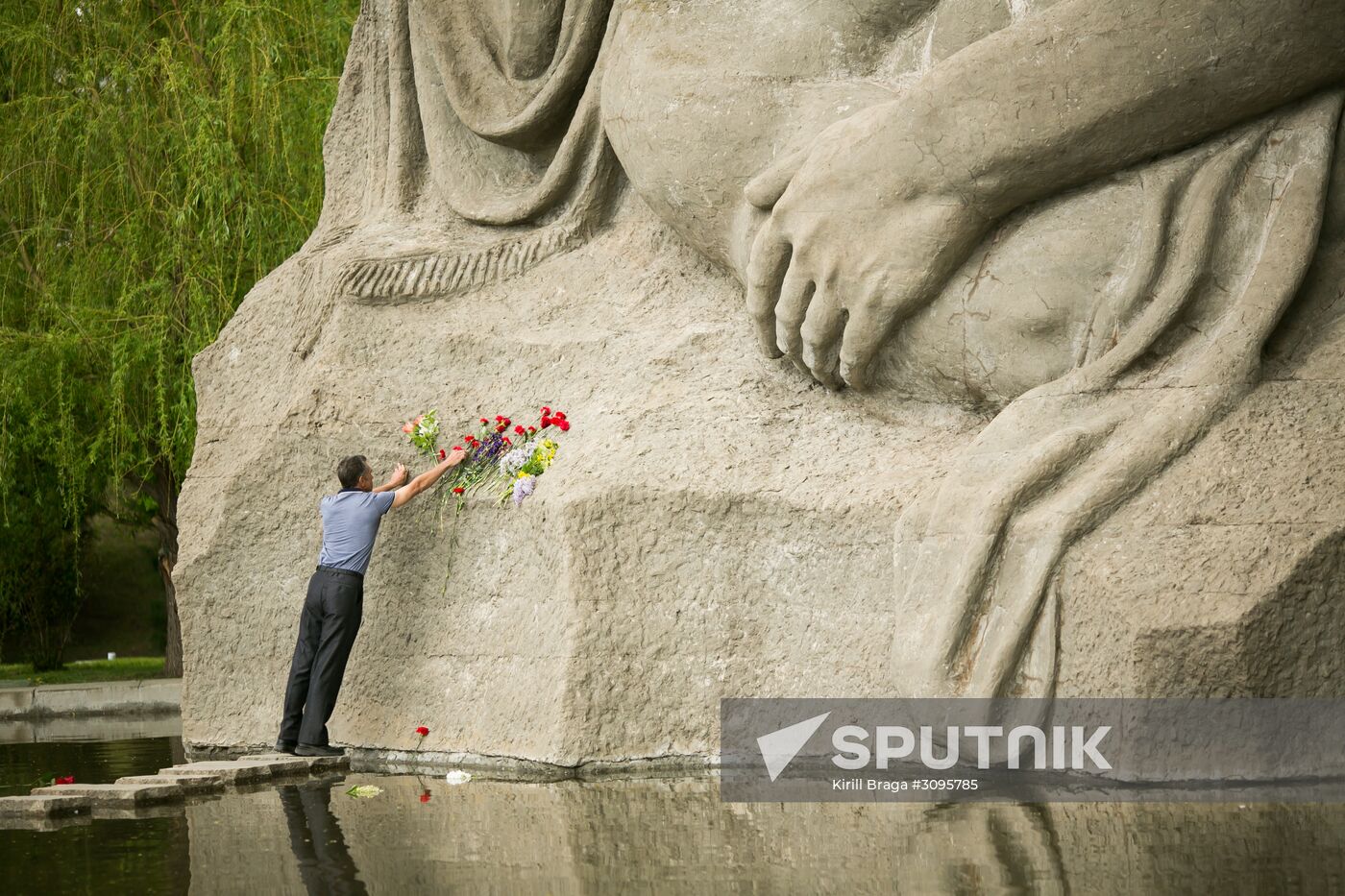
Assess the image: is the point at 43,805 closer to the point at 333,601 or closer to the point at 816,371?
the point at 333,601

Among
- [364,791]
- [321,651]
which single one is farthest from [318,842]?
[321,651]

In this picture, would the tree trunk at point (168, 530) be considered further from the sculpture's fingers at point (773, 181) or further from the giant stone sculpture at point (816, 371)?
the sculpture's fingers at point (773, 181)

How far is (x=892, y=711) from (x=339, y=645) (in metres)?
1.66

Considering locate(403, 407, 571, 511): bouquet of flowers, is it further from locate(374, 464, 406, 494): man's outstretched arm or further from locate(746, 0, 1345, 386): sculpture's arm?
locate(746, 0, 1345, 386): sculpture's arm

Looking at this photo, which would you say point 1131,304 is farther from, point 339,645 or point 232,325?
point 232,325

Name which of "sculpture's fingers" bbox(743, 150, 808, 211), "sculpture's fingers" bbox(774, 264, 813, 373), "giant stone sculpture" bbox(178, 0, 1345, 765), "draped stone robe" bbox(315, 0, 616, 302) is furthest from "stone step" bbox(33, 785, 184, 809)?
"sculpture's fingers" bbox(743, 150, 808, 211)

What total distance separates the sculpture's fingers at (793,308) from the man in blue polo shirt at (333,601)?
1063 millimetres

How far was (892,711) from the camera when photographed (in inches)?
154

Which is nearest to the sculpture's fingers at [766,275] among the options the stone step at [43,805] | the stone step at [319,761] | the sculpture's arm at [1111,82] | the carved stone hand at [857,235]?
the carved stone hand at [857,235]

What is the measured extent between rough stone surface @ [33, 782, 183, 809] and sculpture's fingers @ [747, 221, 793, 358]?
1.94 m

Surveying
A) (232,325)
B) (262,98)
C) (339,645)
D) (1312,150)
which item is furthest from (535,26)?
(262,98)

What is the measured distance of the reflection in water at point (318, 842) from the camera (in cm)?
280

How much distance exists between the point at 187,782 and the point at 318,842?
104cm

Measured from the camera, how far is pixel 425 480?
468 centimetres
